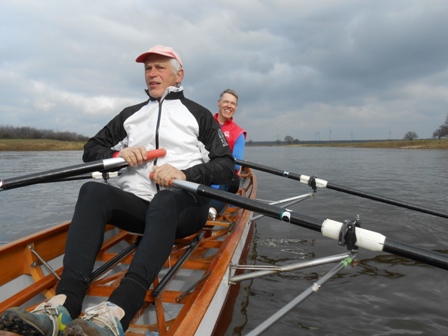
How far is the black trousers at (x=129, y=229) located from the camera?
207 centimetres

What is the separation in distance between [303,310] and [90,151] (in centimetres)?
331

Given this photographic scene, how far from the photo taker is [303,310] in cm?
418

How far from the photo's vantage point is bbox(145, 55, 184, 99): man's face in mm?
3336

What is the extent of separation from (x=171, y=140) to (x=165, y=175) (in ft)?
1.59

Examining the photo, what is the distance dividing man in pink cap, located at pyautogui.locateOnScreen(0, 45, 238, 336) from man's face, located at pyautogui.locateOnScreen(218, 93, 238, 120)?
10.6 ft

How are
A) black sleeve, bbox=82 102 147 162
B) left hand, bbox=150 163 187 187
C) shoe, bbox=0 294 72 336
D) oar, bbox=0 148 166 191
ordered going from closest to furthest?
shoe, bbox=0 294 72 336 < left hand, bbox=150 163 187 187 < oar, bbox=0 148 166 191 < black sleeve, bbox=82 102 147 162

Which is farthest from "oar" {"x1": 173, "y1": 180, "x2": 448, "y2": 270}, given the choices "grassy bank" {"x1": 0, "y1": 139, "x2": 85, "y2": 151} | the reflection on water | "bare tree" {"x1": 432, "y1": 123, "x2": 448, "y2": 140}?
"bare tree" {"x1": 432, "y1": 123, "x2": 448, "y2": 140}

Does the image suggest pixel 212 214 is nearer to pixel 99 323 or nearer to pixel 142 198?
pixel 142 198

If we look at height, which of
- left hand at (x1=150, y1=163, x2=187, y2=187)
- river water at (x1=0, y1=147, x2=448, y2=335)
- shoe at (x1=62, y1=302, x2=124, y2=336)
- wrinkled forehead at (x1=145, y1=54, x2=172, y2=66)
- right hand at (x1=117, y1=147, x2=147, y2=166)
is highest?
wrinkled forehead at (x1=145, y1=54, x2=172, y2=66)

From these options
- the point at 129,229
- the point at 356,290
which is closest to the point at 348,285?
the point at 356,290

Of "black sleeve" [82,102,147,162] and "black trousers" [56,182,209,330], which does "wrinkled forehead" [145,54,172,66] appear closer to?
"black sleeve" [82,102,147,162]

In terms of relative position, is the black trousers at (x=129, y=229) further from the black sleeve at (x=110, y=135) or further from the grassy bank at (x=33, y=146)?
the grassy bank at (x=33, y=146)

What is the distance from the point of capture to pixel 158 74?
3.37 metres

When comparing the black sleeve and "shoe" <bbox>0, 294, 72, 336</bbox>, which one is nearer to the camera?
"shoe" <bbox>0, 294, 72, 336</bbox>
